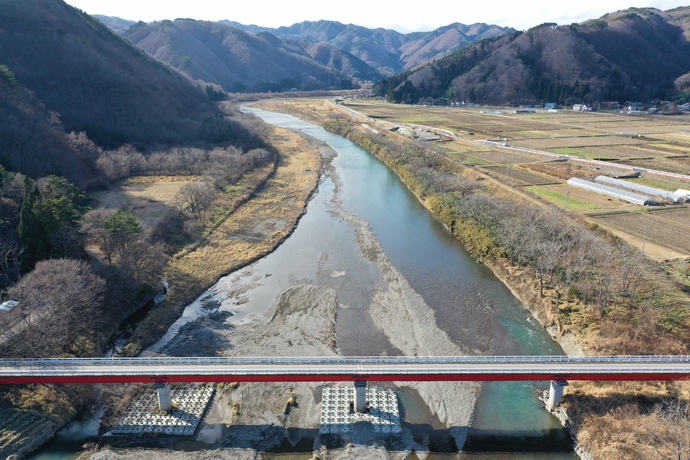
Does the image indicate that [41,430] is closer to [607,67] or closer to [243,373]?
[243,373]

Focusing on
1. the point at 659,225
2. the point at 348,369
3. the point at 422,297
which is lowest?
the point at 422,297

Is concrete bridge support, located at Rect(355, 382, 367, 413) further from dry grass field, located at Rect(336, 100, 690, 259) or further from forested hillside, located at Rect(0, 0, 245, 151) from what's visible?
forested hillside, located at Rect(0, 0, 245, 151)

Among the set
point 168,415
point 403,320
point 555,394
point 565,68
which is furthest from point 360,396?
point 565,68

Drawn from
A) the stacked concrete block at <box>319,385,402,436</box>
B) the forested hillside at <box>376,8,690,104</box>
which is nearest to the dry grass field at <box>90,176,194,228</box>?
the stacked concrete block at <box>319,385,402,436</box>

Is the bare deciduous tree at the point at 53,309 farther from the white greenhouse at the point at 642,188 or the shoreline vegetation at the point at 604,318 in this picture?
the white greenhouse at the point at 642,188

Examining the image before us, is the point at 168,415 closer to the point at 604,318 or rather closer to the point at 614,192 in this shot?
the point at 604,318

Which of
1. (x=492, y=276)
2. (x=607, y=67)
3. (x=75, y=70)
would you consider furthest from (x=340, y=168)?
(x=607, y=67)

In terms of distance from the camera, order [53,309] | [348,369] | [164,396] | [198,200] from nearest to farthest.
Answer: [348,369] < [164,396] < [53,309] < [198,200]

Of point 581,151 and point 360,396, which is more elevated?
point 581,151

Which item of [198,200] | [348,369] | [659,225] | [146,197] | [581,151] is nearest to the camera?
[348,369]
